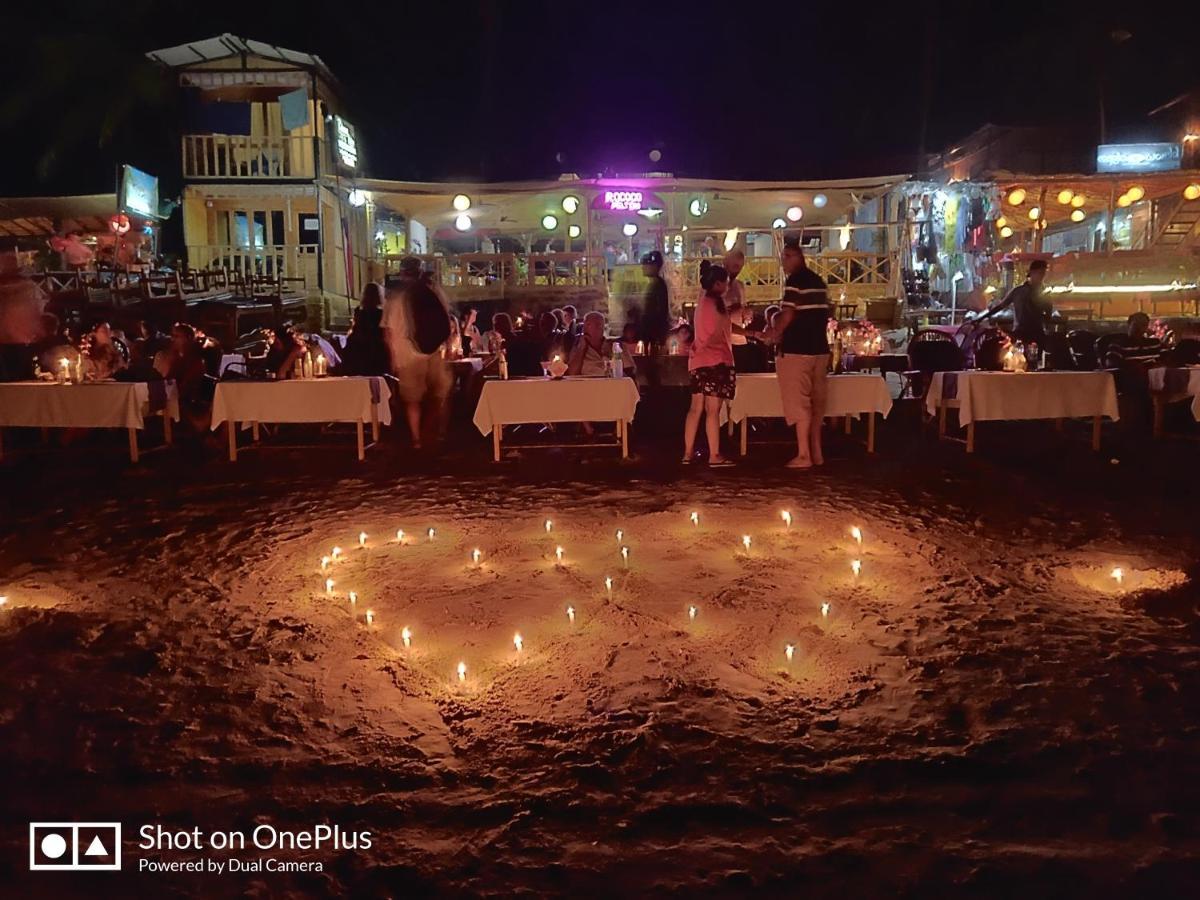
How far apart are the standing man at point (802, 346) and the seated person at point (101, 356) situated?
654cm

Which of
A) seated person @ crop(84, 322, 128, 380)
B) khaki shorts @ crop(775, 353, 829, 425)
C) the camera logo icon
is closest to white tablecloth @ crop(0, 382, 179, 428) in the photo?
seated person @ crop(84, 322, 128, 380)

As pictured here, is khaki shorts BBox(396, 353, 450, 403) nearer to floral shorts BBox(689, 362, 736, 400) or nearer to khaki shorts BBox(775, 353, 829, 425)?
floral shorts BBox(689, 362, 736, 400)

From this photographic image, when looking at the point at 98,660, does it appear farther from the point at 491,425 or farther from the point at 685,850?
the point at 491,425

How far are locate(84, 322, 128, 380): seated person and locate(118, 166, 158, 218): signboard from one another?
14.4 m

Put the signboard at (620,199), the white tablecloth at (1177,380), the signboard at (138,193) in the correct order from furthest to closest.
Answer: the signboard at (138,193) < the signboard at (620,199) < the white tablecloth at (1177,380)

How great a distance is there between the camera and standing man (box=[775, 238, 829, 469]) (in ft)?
24.7

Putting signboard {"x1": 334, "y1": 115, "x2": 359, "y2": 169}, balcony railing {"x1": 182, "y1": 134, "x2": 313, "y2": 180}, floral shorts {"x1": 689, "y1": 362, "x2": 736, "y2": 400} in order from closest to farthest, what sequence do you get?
floral shorts {"x1": 689, "y1": 362, "x2": 736, "y2": 400}, balcony railing {"x1": 182, "y1": 134, "x2": 313, "y2": 180}, signboard {"x1": 334, "y1": 115, "x2": 359, "y2": 169}

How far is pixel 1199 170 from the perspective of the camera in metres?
19.8

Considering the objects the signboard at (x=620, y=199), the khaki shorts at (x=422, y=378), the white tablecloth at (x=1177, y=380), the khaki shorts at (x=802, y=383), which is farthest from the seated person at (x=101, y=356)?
the signboard at (x=620, y=199)

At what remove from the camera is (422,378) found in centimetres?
934

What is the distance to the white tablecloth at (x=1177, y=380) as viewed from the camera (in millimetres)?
8633

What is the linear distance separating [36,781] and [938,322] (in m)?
20.7

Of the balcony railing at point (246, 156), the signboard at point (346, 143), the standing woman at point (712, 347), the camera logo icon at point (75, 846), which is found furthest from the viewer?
the signboard at point (346, 143)

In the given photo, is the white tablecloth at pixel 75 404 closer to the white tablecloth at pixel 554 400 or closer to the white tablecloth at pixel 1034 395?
the white tablecloth at pixel 554 400
